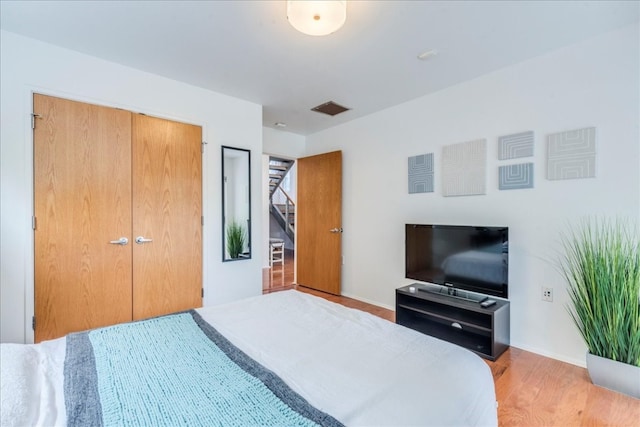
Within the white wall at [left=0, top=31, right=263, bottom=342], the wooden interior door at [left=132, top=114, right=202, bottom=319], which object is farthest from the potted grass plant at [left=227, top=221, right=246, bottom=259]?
the wooden interior door at [left=132, top=114, right=202, bottom=319]

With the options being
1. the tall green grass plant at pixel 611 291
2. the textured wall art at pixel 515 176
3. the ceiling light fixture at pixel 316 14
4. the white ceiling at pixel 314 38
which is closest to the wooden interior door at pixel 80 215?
the white ceiling at pixel 314 38

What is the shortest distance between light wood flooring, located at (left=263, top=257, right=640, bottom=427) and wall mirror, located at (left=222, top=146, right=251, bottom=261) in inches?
106

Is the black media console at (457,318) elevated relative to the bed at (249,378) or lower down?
lower down

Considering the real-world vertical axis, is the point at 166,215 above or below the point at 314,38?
below

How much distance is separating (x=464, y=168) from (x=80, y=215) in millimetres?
3543

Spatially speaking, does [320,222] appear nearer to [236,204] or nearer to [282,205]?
[236,204]

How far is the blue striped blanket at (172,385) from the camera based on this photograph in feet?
2.74

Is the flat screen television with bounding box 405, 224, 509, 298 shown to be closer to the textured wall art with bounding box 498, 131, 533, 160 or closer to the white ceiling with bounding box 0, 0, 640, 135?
the textured wall art with bounding box 498, 131, 533, 160

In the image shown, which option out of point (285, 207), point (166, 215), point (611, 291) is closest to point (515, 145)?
point (611, 291)

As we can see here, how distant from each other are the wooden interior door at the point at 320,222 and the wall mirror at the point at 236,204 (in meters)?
1.32

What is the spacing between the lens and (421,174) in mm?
3363

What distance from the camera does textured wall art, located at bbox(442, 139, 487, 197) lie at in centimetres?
288

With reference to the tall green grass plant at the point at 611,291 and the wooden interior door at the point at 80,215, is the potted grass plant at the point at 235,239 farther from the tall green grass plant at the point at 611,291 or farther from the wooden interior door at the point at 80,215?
the tall green grass plant at the point at 611,291

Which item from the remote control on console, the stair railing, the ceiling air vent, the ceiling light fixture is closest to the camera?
the ceiling light fixture
